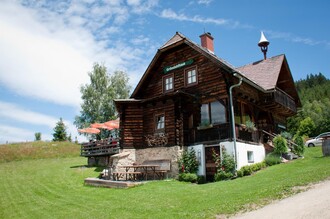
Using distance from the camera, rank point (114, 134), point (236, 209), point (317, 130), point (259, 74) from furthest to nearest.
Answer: point (317, 130) → point (114, 134) → point (259, 74) → point (236, 209)

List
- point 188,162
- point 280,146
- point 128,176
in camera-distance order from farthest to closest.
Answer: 1. point 128,176
2. point 280,146
3. point 188,162

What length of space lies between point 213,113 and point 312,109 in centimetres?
6647

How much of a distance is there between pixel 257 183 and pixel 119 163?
10.5 metres

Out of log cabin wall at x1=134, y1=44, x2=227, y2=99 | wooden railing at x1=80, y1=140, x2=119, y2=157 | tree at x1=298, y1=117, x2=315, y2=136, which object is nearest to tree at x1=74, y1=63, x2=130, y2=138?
wooden railing at x1=80, y1=140, x2=119, y2=157

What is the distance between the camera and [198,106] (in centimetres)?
2031

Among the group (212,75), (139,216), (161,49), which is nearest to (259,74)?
(212,75)

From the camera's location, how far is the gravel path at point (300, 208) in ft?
25.1

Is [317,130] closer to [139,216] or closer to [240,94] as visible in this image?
[240,94]

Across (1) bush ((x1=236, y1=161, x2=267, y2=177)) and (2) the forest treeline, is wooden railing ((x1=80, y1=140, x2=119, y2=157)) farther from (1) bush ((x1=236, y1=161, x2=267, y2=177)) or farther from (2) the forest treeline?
(2) the forest treeline

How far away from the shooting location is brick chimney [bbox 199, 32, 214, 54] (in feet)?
77.4

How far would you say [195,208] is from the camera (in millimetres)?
10328

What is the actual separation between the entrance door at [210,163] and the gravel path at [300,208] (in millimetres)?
8192

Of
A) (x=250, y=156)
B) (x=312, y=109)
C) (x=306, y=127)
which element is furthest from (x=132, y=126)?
(x=312, y=109)

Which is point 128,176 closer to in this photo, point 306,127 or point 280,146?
point 280,146
